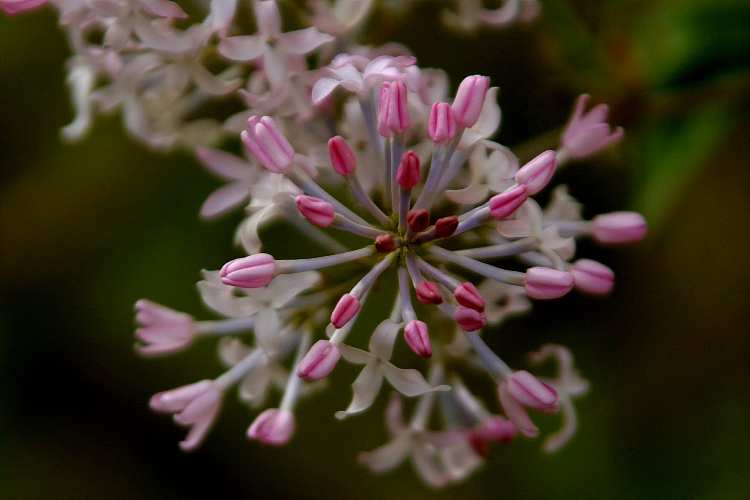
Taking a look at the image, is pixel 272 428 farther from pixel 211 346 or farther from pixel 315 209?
pixel 211 346

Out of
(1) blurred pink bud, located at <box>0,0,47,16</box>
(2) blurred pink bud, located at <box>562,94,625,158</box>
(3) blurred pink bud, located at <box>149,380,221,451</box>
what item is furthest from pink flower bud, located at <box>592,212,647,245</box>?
(1) blurred pink bud, located at <box>0,0,47,16</box>

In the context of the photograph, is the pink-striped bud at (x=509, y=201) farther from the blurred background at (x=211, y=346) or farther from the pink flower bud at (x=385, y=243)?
the blurred background at (x=211, y=346)

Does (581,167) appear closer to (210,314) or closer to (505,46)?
(505,46)

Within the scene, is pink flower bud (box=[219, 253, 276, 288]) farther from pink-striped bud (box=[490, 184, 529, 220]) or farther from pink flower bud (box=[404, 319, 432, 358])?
pink-striped bud (box=[490, 184, 529, 220])

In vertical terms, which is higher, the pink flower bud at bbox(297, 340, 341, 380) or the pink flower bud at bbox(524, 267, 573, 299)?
the pink flower bud at bbox(524, 267, 573, 299)

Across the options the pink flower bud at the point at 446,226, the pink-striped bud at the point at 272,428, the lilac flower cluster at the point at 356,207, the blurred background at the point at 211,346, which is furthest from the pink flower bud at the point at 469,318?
the blurred background at the point at 211,346

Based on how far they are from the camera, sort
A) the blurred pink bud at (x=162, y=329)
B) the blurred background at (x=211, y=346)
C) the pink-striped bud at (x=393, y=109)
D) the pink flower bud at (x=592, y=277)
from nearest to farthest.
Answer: the pink-striped bud at (x=393, y=109)
the pink flower bud at (x=592, y=277)
the blurred pink bud at (x=162, y=329)
the blurred background at (x=211, y=346)

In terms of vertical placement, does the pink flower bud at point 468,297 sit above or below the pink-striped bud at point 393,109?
below
